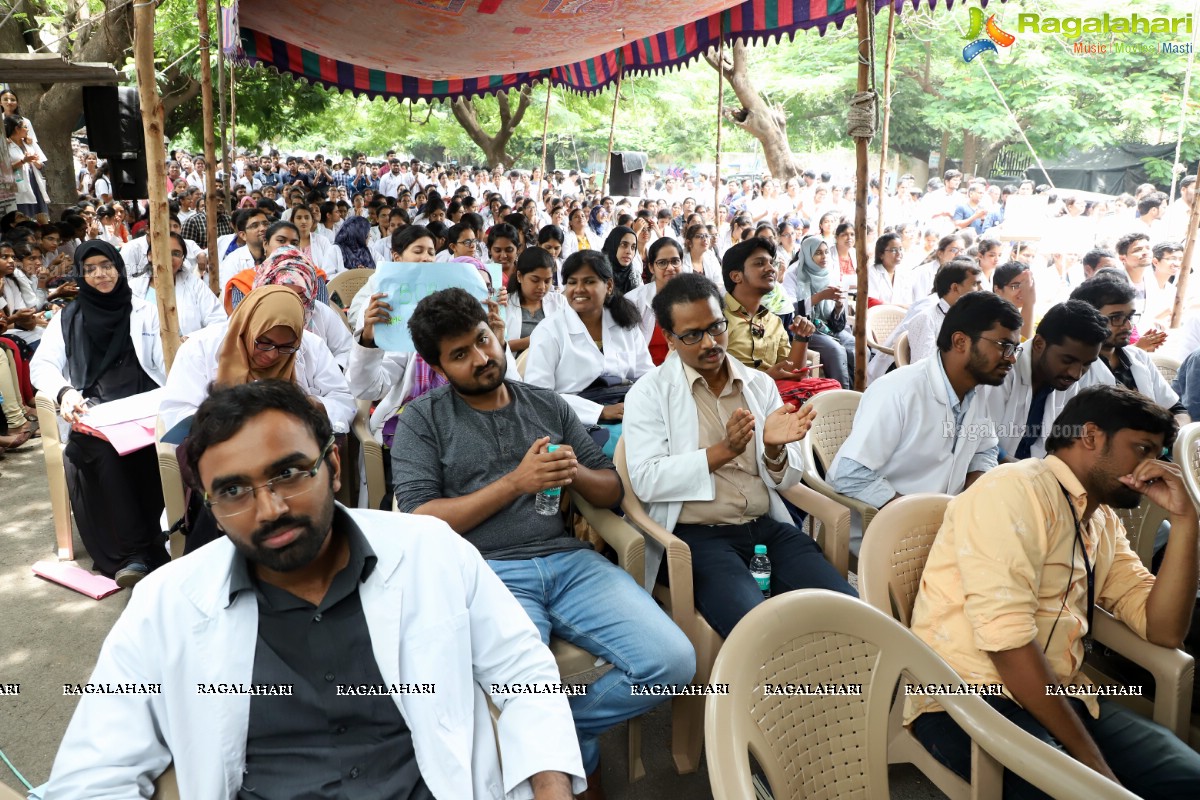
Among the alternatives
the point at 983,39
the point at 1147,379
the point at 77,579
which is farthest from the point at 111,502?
the point at 983,39

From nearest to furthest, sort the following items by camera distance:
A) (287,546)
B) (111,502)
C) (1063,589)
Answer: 1. (287,546)
2. (1063,589)
3. (111,502)

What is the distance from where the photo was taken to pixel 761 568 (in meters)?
2.70

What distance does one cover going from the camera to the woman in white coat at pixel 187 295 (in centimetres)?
513

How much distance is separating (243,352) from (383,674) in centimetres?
199

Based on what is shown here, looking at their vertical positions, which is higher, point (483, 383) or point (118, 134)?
point (118, 134)

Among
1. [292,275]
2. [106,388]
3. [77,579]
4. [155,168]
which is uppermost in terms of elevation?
[155,168]

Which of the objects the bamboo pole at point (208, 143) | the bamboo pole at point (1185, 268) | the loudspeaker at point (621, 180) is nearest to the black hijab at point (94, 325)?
the bamboo pole at point (208, 143)

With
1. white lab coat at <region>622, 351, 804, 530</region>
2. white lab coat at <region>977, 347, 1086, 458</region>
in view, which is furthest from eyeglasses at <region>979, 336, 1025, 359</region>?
white lab coat at <region>622, 351, 804, 530</region>

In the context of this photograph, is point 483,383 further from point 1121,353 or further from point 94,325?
point 1121,353

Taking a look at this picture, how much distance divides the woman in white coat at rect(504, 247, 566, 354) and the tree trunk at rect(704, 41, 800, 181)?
9269mm

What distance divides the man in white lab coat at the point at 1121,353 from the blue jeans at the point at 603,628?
8.25 ft

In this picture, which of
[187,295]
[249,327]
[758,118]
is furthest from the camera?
[758,118]

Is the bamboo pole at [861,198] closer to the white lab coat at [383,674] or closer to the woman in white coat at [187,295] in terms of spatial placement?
the white lab coat at [383,674]

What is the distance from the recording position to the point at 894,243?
22.9ft
